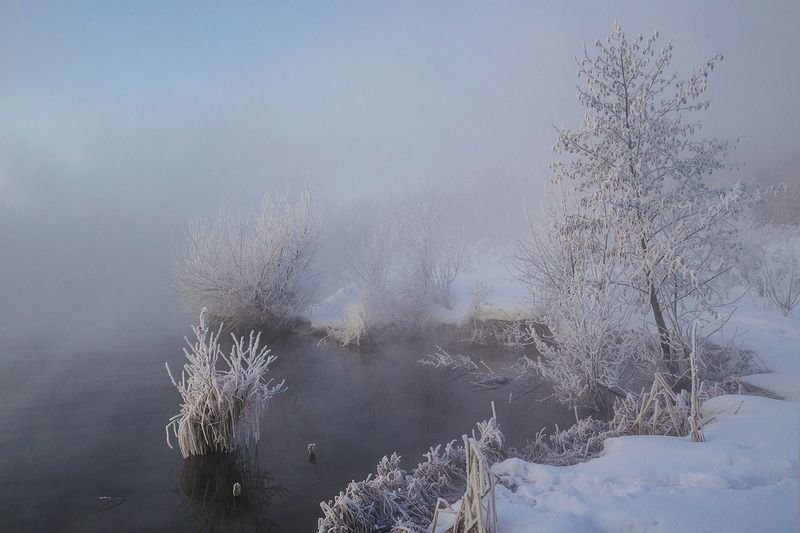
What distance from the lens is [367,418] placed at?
28.7 ft

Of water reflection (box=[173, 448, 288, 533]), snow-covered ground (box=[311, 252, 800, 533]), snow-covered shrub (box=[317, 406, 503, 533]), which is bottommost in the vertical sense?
water reflection (box=[173, 448, 288, 533])

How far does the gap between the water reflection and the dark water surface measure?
20 mm

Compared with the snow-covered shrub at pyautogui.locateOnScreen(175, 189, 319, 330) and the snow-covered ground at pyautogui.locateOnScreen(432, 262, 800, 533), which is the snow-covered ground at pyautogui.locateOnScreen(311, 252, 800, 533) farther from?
the snow-covered shrub at pyautogui.locateOnScreen(175, 189, 319, 330)

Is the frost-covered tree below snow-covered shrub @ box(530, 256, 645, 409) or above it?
above

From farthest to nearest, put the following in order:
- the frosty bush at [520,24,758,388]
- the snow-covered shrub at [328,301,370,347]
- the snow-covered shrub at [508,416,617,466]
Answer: the snow-covered shrub at [328,301,370,347]
the frosty bush at [520,24,758,388]
the snow-covered shrub at [508,416,617,466]

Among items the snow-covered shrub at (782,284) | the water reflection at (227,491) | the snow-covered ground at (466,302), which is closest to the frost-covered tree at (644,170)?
the snow-covered ground at (466,302)

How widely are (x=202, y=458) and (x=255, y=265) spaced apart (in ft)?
33.6

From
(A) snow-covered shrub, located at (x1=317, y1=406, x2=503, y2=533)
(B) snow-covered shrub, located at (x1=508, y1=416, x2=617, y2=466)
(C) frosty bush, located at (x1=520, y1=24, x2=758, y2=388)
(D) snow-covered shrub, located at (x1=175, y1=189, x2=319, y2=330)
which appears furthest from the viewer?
(D) snow-covered shrub, located at (x1=175, y1=189, x2=319, y2=330)

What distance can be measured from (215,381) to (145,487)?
163 centimetres

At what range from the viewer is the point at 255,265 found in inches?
642

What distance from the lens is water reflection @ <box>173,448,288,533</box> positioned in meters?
5.50

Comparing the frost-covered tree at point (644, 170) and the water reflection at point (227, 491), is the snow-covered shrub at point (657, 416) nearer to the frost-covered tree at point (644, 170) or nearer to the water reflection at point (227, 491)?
the frost-covered tree at point (644, 170)

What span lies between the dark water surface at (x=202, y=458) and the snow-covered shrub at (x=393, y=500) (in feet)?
4.04

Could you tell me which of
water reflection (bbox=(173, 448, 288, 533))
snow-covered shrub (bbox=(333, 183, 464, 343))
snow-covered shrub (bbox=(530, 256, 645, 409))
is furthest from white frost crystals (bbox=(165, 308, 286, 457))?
snow-covered shrub (bbox=(333, 183, 464, 343))
